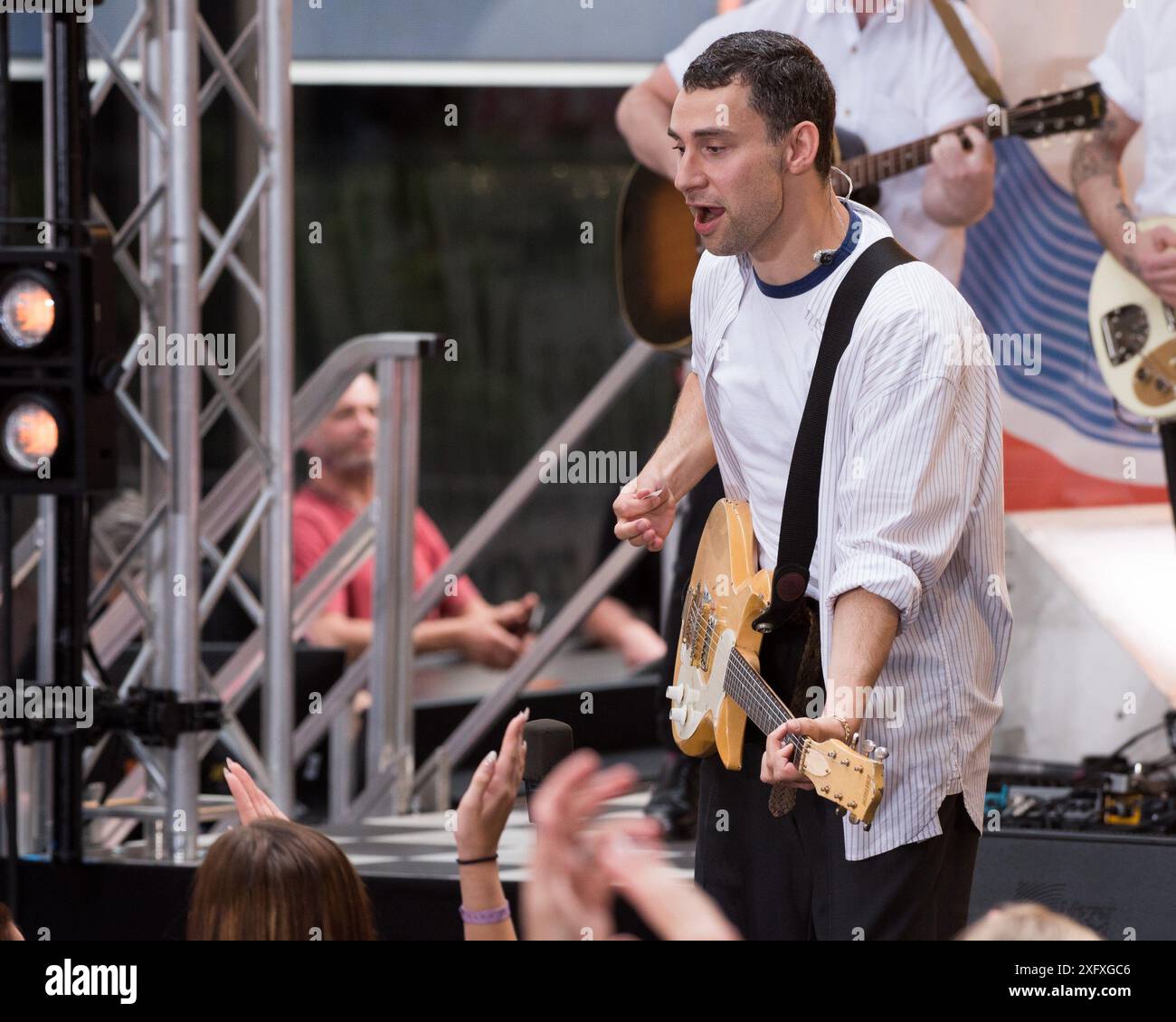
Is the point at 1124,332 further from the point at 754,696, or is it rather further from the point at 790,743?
the point at 790,743

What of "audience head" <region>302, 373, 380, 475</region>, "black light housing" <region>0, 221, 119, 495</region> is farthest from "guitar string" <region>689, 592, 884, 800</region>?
"audience head" <region>302, 373, 380, 475</region>

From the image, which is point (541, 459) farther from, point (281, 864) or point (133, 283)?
point (281, 864)

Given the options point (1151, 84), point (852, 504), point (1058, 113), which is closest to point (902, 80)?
point (1058, 113)

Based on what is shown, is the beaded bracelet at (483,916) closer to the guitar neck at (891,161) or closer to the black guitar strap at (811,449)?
the black guitar strap at (811,449)

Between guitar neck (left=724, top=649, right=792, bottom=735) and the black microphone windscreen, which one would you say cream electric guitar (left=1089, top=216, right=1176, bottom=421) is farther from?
the black microphone windscreen

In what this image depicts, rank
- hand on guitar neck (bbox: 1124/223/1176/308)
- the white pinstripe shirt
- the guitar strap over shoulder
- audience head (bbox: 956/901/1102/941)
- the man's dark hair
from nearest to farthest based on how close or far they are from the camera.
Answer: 1. audience head (bbox: 956/901/1102/941)
2. the white pinstripe shirt
3. the man's dark hair
4. hand on guitar neck (bbox: 1124/223/1176/308)
5. the guitar strap over shoulder

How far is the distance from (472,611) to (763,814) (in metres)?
3.01

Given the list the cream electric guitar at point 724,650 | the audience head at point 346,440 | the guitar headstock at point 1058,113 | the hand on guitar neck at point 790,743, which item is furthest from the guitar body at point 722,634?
the audience head at point 346,440

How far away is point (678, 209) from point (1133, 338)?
1.12m

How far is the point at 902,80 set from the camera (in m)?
4.06

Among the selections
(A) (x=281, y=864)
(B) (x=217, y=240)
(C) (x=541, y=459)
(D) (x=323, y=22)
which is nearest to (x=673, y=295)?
(C) (x=541, y=459)

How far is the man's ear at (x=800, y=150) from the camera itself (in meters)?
2.21

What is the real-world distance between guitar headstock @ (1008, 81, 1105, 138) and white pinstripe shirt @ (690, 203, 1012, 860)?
1739 millimetres

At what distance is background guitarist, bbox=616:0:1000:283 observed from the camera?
400cm
